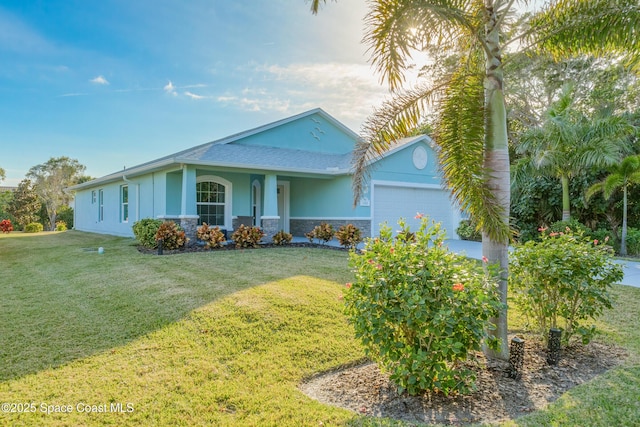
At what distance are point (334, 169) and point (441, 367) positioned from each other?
11781mm

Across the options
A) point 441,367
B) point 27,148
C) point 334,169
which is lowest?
point 441,367

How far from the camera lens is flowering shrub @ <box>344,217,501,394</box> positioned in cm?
295

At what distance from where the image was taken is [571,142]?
1195cm

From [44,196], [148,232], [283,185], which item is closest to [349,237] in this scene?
[283,185]

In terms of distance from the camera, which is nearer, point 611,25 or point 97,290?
point 611,25

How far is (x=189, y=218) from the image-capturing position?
12.3m

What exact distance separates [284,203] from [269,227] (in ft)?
12.8

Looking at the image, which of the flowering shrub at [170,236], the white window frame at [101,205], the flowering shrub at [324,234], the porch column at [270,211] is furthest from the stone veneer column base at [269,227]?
the white window frame at [101,205]

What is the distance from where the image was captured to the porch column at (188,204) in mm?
12211

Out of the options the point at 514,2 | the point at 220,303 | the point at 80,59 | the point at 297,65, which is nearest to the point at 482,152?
the point at 514,2

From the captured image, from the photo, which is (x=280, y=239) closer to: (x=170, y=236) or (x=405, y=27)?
(x=170, y=236)

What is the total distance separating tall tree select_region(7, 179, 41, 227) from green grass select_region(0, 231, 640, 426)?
26.8 meters

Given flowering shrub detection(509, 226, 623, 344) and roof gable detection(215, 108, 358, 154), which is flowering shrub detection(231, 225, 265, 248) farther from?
flowering shrub detection(509, 226, 623, 344)

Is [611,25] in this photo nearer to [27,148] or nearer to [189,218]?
[189,218]
